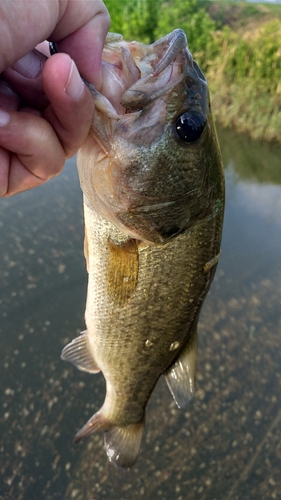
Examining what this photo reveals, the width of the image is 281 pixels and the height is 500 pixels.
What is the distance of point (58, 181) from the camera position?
4.85m

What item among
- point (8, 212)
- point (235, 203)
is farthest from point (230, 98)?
point (8, 212)

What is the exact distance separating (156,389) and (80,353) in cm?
136

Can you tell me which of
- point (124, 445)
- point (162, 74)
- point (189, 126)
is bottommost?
point (124, 445)

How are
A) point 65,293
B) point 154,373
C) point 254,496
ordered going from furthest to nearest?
point 65,293, point 254,496, point 154,373

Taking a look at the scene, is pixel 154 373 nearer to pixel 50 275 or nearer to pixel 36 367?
pixel 36 367

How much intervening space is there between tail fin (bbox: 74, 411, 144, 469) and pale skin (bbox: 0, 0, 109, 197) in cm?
133

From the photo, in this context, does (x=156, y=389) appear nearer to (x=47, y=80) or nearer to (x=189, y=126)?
(x=189, y=126)

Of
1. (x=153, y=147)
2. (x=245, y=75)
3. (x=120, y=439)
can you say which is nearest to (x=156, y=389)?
(x=120, y=439)

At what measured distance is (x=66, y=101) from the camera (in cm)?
74

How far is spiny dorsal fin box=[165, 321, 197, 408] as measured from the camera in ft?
5.26

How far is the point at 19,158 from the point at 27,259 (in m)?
2.90

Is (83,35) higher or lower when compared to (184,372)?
higher

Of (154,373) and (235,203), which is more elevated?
(154,373)

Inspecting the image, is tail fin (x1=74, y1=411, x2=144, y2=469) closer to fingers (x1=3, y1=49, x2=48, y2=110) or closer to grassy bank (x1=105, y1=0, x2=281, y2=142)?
fingers (x1=3, y1=49, x2=48, y2=110)
